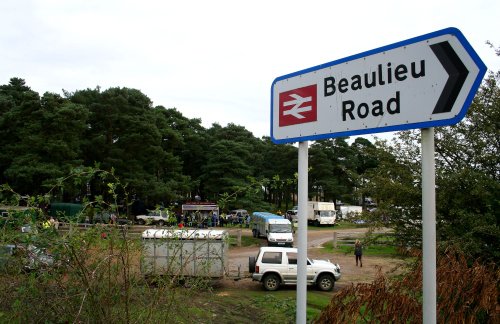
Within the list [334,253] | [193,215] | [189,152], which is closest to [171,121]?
[189,152]

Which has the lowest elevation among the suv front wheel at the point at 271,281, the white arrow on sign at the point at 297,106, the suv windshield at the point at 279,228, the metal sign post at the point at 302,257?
the suv front wheel at the point at 271,281

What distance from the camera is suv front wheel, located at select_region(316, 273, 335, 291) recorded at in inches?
567

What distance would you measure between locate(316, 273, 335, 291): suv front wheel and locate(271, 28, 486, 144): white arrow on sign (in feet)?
42.1

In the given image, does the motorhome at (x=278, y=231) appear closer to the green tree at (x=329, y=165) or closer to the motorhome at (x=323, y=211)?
the motorhome at (x=323, y=211)

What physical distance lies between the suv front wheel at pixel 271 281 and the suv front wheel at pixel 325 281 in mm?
1395

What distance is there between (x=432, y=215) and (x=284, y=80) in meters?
1.19

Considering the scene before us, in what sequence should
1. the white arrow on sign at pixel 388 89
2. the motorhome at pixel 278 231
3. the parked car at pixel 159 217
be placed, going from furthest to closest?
the motorhome at pixel 278 231
the parked car at pixel 159 217
the white arrow on sign at pixel 388 89

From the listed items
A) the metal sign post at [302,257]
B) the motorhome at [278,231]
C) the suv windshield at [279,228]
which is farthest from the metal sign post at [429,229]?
the suv windshield at [279,228]

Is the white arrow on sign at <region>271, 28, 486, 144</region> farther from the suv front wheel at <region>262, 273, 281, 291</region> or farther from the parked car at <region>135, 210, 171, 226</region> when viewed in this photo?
the suv front wheel at <region>262, 273, 281, 291</region>

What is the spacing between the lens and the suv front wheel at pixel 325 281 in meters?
14.4

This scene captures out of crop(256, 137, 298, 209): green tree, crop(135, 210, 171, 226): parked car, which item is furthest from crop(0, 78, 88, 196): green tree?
crop(135, 210, 171, 226): parked car

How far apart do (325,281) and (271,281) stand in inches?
73.7

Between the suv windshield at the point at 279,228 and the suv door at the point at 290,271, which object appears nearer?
the suv door at the point at 290,271

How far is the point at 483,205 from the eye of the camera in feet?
17.9
